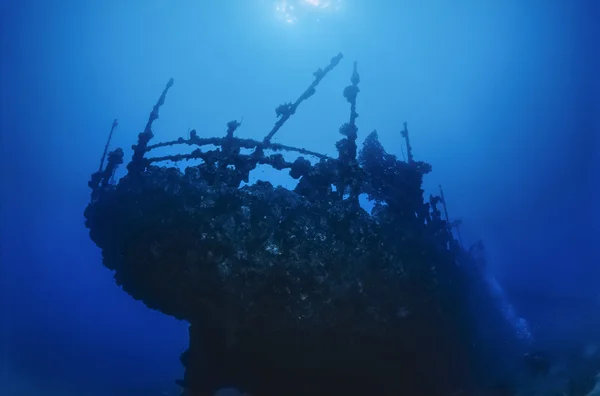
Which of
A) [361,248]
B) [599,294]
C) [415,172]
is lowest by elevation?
[361,248]

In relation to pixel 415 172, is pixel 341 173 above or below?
below

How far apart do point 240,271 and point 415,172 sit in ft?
30.0

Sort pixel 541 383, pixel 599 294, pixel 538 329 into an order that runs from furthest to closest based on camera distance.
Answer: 1. pixel 599 294
2. pixel 538 329
3. pixel 541 383

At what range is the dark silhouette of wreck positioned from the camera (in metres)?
10.2

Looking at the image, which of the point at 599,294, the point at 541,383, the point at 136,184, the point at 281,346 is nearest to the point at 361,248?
the point at 281,346

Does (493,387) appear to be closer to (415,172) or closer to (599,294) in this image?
(415,172)

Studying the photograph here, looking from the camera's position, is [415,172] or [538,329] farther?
[538,329]

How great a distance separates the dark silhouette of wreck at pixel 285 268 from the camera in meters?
10.2

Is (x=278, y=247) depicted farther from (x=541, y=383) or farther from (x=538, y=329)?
(x=538, y=329)

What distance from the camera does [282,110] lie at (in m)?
13.5

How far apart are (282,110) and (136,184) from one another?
18.8ft

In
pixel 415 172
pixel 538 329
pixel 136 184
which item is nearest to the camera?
pixel 136 184

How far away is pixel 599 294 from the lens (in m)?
41.2

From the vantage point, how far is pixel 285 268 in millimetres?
10117
